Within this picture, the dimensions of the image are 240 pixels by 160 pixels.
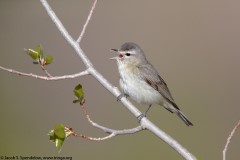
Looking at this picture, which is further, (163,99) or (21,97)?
(21,97)

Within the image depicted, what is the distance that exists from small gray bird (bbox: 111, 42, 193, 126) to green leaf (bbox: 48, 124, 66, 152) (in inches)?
70.2

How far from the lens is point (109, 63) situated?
10.2 m

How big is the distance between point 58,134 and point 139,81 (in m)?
1.96

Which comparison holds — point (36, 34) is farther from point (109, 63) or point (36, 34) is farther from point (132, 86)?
point (132, 86)

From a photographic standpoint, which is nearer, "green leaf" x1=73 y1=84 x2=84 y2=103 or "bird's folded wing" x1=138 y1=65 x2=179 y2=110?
"green leaf" x1=73 y1=84 x2=84 y2=103

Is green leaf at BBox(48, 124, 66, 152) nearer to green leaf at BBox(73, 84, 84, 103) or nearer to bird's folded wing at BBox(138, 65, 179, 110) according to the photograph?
green leaf at BBox(73, 84, 84, 103)

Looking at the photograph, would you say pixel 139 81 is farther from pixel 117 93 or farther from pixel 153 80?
pixel 117 93

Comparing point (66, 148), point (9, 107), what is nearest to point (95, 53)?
point (9, 107)

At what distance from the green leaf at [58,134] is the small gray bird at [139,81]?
178 centimetres

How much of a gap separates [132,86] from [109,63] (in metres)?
6.26

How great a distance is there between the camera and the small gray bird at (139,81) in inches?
158

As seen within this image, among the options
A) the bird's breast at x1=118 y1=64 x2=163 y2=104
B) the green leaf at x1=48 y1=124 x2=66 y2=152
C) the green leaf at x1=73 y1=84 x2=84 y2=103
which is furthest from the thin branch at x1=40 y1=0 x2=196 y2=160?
the bird's breast at x1=118 y1=64 x2=163 y2=104

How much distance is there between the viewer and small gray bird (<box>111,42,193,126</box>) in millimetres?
4020

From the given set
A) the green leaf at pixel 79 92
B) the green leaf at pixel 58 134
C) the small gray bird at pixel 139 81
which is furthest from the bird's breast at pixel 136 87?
the green leaf at pixel 58 134
